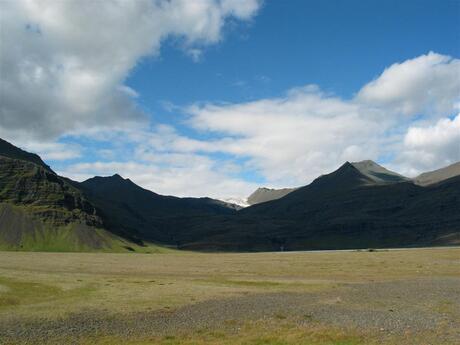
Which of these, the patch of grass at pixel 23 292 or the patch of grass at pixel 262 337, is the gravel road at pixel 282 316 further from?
the patch of grass at pixel 23 292

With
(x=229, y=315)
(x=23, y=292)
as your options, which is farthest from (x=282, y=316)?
(x=23, y=292)

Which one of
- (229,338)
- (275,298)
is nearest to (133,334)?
(229,338)

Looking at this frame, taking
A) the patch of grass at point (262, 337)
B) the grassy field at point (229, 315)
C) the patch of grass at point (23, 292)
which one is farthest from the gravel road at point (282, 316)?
the patch of grass at point (23, 292)

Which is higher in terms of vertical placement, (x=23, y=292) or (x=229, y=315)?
(x=23, y=292)

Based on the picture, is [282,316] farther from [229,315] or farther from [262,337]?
[262,337]

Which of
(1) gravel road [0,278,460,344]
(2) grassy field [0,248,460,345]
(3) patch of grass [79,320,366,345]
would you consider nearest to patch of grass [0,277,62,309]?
(2) grassy field [0,248,460,345]

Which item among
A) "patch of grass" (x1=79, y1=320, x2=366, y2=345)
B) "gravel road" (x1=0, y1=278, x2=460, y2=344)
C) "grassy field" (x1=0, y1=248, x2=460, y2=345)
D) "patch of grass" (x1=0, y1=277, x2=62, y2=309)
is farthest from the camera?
"patch of grass" (x1=0, y1=277, x2=62, y2=309)

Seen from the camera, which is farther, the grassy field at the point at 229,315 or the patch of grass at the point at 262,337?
the grassy field at the point at 229,315

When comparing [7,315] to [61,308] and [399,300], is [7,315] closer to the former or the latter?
[61,308]

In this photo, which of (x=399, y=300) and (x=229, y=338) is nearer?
(x=229, y=338)

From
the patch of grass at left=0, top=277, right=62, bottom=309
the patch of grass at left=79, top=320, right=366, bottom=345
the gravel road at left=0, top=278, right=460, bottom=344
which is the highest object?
the patch of grass at left=0, top=277, right=62, bottom=309

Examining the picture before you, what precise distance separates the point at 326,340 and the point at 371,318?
10.8 metres

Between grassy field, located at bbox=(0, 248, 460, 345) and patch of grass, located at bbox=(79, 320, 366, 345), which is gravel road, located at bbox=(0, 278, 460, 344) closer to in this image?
grassy field, located at bbox=(0, 248, 460, 345)

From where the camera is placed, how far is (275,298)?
5844cm
